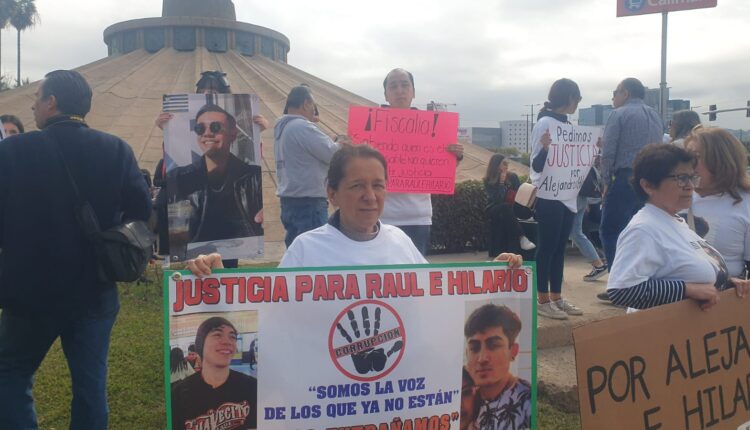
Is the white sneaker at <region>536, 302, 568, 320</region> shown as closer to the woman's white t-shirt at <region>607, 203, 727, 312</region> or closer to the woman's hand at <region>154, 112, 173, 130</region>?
the woman's white t-shirt at <region>607, 203, 727, 312</region>

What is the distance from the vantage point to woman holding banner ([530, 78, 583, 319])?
5.09 metres

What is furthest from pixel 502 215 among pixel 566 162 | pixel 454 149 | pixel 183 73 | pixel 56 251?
pixel 183 73

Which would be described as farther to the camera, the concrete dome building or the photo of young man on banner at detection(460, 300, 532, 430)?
the concrete dome building

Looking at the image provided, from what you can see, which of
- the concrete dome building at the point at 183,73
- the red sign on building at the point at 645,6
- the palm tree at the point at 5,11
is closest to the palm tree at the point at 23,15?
the palm tree at the point at 5,11

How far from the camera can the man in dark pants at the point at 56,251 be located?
2.75m

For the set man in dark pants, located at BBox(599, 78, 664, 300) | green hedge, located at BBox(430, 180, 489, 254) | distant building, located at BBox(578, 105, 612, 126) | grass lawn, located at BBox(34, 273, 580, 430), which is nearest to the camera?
grass lawn, located at BBox(34, 273, 580, 430)

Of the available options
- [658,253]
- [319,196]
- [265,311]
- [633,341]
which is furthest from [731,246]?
[319,196]

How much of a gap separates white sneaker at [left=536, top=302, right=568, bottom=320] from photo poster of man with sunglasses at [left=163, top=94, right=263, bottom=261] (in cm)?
234

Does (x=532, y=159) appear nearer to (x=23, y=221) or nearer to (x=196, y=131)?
(x=196, y=131)

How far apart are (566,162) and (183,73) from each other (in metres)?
19.4

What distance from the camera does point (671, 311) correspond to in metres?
2.68

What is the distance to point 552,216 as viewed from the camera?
5.13 meters

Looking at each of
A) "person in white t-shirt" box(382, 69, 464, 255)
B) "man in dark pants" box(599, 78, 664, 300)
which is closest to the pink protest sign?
"person in white t-shirt" box(382, 69, 464, 255)

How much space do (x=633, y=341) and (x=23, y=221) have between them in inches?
104
